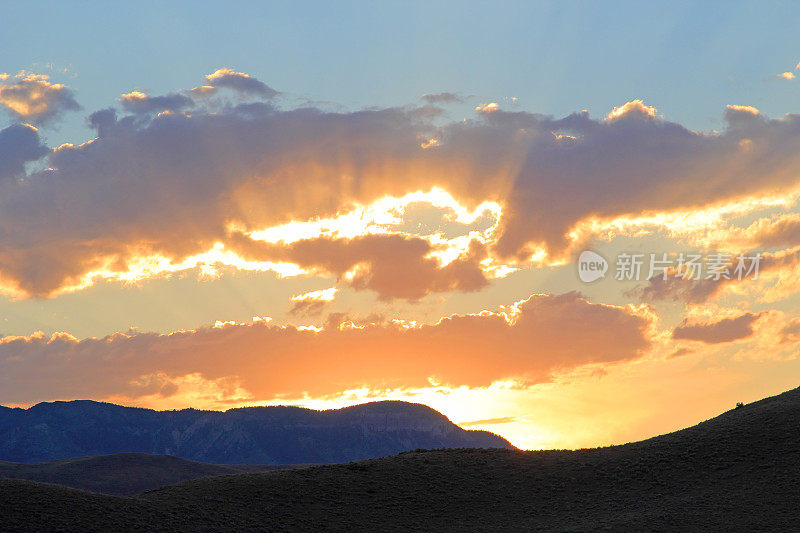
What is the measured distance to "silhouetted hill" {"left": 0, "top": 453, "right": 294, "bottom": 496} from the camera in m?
146

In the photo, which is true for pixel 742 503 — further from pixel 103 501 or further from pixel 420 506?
pixel 103 501

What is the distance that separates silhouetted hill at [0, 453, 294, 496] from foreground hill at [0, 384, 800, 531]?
2977 inches

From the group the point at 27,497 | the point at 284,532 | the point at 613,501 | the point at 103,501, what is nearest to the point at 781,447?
the point at 613,501

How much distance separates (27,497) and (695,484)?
55.0 meters

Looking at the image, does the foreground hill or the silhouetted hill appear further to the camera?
the silhouetted hill

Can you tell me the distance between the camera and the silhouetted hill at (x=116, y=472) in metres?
146

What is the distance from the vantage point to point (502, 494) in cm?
6688

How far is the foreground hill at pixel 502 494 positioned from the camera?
2140 inches

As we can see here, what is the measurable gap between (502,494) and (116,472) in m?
117

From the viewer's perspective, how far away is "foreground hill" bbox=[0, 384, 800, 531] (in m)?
54.3

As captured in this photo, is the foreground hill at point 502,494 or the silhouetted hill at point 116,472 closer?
the foreground hill at point 502,494

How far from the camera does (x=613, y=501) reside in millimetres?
63312

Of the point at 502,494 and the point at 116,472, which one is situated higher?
the point at 502,494

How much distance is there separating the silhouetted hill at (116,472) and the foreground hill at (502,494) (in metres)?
75.6
